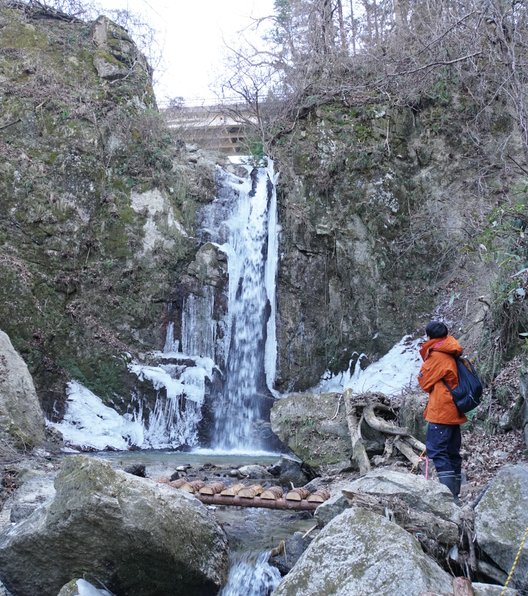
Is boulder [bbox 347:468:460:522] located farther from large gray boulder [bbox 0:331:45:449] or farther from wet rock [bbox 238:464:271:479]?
large gray boulder [bbox 0:331:45:449]

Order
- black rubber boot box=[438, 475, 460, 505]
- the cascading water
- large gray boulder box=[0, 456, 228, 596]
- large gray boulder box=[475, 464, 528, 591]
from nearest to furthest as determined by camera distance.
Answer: large gray boulder box=[475, 464, 528, 591]
large gray boulder box=[0, 456, 228, 596]
black rubber boot box=[438, 475, 460, 505]
the cascading water

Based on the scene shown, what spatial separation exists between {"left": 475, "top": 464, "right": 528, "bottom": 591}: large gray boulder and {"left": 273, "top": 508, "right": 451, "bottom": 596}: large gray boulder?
0.43 metres

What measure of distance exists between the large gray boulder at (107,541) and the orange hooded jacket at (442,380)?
2033 millimetres

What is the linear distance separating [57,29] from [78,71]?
137 centimetres

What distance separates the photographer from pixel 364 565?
9.51 feet

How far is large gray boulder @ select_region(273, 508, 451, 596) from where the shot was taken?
280cm

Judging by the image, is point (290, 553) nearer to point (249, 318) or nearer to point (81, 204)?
point (249, 318)

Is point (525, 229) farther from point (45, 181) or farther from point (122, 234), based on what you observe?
point (45, 181)

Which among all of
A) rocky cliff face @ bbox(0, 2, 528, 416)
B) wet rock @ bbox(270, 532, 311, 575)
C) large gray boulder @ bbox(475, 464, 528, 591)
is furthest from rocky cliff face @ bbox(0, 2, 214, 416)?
large gray boulder @ bbox(475, 464, 528, 591)

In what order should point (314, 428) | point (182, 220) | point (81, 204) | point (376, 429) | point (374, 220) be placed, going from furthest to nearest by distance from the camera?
point (182, 220), point (374, 220), point (81, 204), point (314, 428), point (376, 429)

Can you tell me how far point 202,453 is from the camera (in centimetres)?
1095

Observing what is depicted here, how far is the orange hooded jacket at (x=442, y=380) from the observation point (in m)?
4.78

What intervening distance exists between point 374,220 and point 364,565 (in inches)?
428

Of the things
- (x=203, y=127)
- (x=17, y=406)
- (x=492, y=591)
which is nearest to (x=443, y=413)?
(x=492, y=591)
